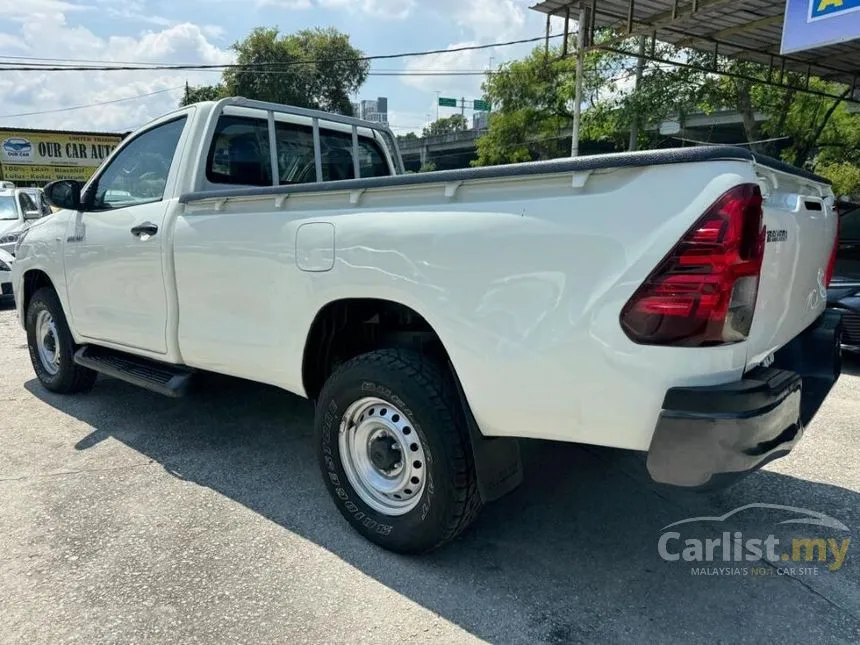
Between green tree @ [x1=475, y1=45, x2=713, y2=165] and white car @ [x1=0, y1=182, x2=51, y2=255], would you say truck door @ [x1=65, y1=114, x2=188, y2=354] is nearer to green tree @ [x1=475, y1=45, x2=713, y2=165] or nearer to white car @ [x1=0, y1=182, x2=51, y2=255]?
white car @ [x1=0, y1=182, x2=51, y2=255]

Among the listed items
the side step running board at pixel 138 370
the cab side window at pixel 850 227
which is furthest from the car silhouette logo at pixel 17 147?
the cab side window at pixel 850 227

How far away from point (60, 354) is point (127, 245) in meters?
1.63

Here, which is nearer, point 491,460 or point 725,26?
point 491,460

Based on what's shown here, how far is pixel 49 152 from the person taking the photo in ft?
106

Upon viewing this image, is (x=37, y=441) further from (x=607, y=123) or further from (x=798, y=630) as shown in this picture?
(x=607, y=123)

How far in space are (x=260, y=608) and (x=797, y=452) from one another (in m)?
3.36

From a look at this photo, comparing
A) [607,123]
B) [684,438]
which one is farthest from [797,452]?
[607,123]

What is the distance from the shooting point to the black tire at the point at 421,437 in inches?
99.0

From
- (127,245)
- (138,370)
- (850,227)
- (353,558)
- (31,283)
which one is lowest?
(353,558)

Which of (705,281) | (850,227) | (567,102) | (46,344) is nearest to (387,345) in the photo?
(705,281)

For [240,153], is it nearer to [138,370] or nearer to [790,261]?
[138,370]

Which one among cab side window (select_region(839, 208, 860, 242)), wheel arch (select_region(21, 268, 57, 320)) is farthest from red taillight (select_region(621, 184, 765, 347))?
cab side window (select_region(839, 208, 860, 242))

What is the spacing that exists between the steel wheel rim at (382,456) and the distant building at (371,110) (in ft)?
97.0

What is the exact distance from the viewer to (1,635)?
7.68ft
